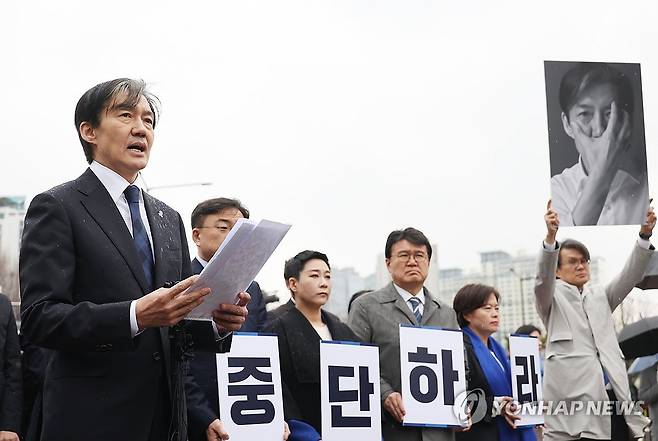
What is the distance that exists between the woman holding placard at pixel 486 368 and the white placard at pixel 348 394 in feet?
3.15

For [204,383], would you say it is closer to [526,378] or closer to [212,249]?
[212,249]

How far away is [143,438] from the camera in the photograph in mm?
3172

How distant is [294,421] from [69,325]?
329 cm

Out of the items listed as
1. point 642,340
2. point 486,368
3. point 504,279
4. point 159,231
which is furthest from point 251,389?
point 504,279

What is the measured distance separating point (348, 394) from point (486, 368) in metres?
1.46

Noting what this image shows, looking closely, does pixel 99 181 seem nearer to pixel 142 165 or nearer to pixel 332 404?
pixel 142 165

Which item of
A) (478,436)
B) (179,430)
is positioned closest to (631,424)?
(478,436)

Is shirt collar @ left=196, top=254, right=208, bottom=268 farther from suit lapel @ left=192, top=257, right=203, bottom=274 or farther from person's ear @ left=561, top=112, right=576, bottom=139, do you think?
person's ear @ left=561, top=112, right=576, bottom=139

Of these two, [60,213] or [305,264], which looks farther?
[305,264]

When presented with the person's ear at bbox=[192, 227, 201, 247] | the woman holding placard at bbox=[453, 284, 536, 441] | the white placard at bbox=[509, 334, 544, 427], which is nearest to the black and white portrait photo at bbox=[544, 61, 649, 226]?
the woman holding placard at bbox=[453, 284, 536, 441]

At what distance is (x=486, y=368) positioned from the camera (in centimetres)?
721

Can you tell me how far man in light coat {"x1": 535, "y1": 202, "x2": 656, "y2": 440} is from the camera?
23.0 ft

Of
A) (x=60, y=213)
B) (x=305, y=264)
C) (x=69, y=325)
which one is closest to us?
(x=69, y=325)

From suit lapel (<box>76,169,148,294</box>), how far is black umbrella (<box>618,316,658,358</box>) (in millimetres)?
6291
